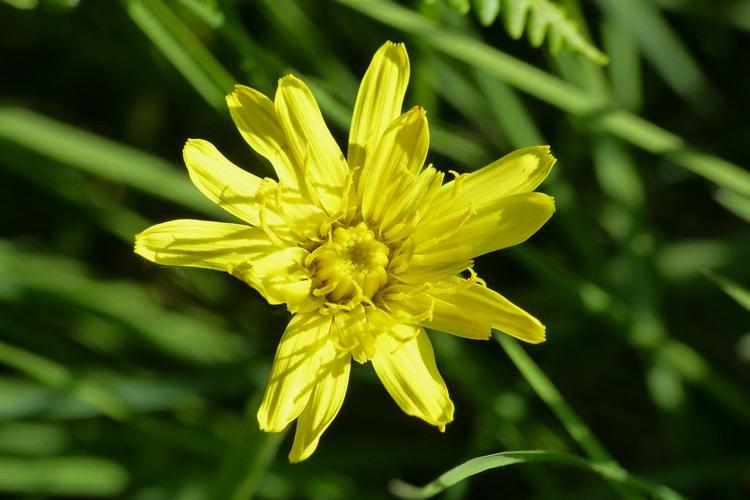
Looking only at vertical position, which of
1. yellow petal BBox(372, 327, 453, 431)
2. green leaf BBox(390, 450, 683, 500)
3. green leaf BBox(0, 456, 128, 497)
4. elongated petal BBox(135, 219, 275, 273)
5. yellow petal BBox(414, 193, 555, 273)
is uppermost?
green leaf BBox(0, 456, 128, 497)

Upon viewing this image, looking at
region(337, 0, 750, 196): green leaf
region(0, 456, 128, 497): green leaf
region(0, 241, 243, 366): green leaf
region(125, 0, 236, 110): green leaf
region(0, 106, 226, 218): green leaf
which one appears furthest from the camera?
region(0, 241, 243, 366): green leaf

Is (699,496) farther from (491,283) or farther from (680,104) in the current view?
(680,104)

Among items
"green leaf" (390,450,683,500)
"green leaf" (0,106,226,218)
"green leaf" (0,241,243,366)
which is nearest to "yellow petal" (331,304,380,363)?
"green leaf" (390,450,683,500)

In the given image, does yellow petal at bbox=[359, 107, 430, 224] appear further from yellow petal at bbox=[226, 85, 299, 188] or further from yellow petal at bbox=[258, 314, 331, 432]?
yellow petal at bbox=[258, 314, 331, 432]

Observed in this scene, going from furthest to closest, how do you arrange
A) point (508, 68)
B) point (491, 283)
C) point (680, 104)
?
1. point (680, 104)
2. point (491, 283)
3. point (508, 68)

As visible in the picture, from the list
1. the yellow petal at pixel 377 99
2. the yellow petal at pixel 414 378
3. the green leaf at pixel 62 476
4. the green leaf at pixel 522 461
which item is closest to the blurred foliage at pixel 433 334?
the green leaf at pixel 62 476

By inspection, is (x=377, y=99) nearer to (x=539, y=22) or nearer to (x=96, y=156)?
(x=539, y=22)

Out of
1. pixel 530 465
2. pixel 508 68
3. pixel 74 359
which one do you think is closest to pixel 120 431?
pixel 74 359

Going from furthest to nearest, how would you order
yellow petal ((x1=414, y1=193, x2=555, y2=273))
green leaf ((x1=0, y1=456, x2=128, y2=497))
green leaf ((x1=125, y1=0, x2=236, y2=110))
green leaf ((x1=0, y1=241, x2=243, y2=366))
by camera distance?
green leaf ((x1=0, y1=241, x2=243, y2=366)), green leaf ((x1=0, y1=456, x2=128, y2=497)), green leaf ((x1=125, y1=0, x2=236, y2=110)), yellow petal ((x1=414, y1=193, x2=555, y2=273))

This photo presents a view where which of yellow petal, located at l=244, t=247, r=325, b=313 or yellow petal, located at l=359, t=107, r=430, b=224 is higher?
yellow petal, located at l=359, t=107, r=430, b=224
